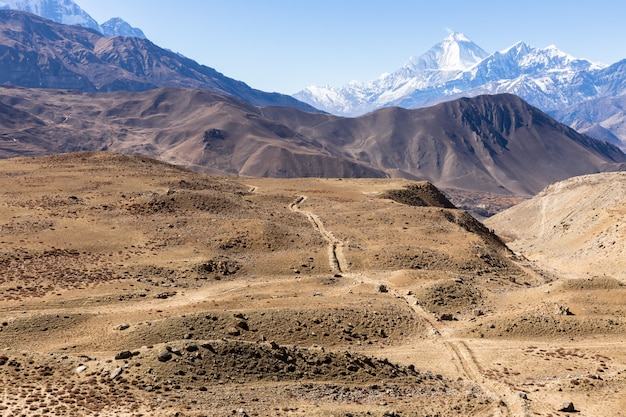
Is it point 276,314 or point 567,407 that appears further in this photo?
point 276,314

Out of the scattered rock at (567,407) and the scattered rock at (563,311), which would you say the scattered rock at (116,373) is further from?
the scattered rock at (563,311)

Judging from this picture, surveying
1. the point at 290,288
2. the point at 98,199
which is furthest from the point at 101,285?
the point at 98,199

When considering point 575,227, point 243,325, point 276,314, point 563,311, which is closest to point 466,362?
point 563,311

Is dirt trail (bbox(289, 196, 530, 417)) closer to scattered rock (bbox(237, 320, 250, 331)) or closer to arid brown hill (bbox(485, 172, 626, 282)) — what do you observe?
scattered rock (bbox(237, 320, 250, 331))

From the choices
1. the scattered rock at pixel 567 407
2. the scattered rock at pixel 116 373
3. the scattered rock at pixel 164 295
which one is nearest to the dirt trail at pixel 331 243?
the scattered rock at pixel 164 295

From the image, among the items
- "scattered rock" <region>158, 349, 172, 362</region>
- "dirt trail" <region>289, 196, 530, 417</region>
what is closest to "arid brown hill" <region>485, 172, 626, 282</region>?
"dirt trail" <region>289, 196, 530, 417</region>

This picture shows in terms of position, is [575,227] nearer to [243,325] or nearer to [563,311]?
[563,311]
